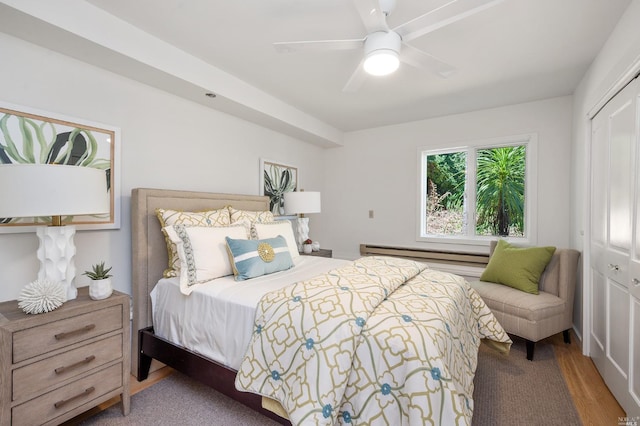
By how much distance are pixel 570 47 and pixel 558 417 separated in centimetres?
250

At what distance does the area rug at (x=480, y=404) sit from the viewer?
166 cm

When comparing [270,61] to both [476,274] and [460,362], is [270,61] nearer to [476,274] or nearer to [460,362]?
[460,362]

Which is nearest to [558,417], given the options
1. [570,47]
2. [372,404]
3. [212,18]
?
[372,404]

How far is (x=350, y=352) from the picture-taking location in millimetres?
1204

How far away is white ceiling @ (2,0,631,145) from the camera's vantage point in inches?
69.7

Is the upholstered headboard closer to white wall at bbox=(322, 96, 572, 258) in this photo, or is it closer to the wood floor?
the wood floor

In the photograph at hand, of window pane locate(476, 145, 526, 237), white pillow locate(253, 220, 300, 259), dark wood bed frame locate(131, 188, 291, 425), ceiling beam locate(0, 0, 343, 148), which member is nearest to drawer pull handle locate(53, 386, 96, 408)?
dark wood bed frame locate(131, 188, 291, 425)

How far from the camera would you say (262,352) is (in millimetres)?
1420

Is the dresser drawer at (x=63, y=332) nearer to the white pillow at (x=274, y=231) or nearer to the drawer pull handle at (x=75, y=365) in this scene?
the drawer pull handle at (x=75, y=365)

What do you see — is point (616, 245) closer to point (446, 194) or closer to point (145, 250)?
point (446, 194)

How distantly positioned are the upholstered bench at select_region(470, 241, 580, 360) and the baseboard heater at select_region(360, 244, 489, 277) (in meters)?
0.66

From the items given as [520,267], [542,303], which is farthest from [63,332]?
[520,267]

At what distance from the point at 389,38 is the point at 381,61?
0.12m

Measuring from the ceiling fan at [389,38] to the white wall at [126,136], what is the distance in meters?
1.34
